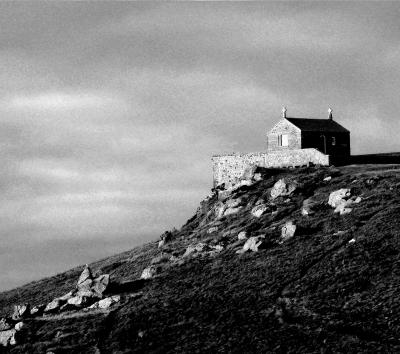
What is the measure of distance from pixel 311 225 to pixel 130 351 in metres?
27.8

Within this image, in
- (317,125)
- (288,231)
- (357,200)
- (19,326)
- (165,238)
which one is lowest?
(19,326)

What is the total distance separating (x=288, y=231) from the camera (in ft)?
228

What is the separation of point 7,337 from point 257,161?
48776 mm

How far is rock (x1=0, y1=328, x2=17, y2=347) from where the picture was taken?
5840 centimetres

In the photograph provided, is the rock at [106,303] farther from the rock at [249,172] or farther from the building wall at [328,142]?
the building wall at [328,142]

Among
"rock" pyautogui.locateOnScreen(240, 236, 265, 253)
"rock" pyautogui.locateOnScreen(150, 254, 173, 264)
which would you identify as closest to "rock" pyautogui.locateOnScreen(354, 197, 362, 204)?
"rock" pyautogui.locateOnScreen(240, 236, 265, 253)

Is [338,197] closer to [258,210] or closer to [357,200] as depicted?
[357,200]

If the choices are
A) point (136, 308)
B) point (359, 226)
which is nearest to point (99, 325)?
point (136, 308)

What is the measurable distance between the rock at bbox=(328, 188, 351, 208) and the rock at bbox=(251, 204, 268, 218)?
8.16 m

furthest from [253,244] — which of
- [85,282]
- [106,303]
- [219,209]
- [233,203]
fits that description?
[219,209]

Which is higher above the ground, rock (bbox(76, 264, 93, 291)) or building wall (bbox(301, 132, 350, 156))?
building wall (bbox(301, 132, 350, 156))

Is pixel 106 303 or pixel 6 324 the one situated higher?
pixel 106 303

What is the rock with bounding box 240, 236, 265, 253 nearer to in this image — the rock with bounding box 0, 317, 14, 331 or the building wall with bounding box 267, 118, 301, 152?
the rock with bounding box 0, 317, 14, 331

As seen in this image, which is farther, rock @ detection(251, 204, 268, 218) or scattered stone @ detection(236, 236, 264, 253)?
rock @ detection(251, 204, 268, 218)
